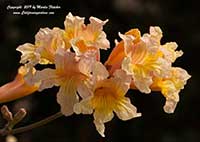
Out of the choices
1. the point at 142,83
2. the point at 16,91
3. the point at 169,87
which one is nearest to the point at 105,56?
the point at 16,91

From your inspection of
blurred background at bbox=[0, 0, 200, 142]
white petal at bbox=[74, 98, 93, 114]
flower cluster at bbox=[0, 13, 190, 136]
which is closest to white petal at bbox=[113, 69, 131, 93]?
flower cluster at bbox=[0, 13, 190, 136]

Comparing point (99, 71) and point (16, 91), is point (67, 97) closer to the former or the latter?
point (99, 71)

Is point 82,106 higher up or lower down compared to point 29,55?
lower down

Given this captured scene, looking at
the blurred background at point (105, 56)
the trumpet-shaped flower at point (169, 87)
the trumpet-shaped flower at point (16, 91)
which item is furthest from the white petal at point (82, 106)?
the blurred background at point (105, 56)

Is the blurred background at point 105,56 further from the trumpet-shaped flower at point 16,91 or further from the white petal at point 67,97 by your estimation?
the white petal at point 67,97

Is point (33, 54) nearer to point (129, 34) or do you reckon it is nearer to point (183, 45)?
point (129, 34)

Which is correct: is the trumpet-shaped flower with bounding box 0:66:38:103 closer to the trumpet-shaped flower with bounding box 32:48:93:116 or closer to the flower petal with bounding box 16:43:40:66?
the flower petal with bounding box 16:43:40:66
